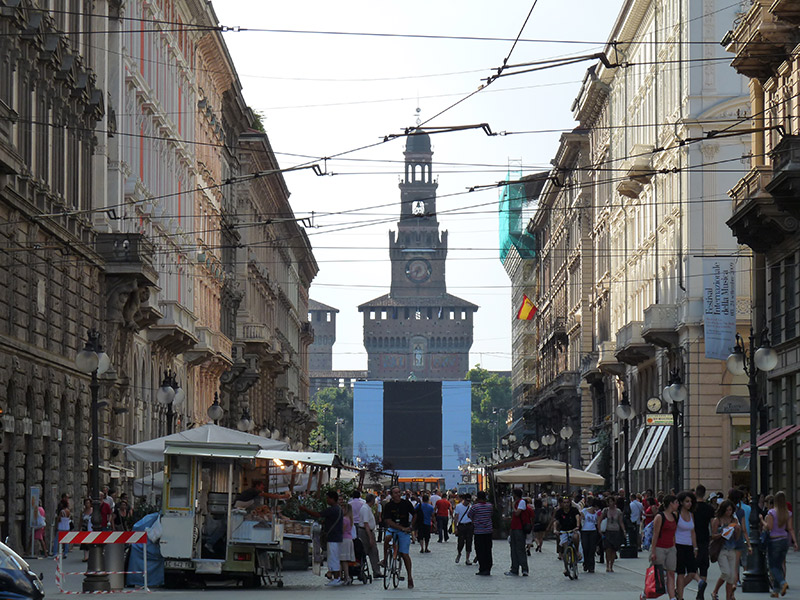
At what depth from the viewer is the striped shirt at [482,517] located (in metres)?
30.9

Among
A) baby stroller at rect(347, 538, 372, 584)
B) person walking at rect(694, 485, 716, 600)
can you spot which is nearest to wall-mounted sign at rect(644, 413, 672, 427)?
baby stroller at rect(347, 538, 372, 584)

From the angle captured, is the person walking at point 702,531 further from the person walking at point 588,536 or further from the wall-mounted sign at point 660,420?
the wall-mounted sign at point 660,420

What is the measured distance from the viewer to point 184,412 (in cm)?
6047

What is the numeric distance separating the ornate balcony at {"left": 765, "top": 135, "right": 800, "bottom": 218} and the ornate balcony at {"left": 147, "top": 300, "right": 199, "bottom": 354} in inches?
881

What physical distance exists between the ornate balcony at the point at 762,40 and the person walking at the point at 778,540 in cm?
1548

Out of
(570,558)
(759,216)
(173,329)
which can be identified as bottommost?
(570,558)

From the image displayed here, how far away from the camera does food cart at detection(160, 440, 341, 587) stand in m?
26.2

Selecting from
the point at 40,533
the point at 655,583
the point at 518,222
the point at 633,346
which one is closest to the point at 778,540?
the point at 655,583

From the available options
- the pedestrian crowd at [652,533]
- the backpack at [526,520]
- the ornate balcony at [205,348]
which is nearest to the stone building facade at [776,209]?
the pedestrian crowd at [652,533]

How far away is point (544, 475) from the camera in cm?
5228

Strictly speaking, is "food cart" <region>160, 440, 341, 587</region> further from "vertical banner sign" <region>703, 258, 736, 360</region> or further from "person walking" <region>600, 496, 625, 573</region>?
"vertical banner sign" <region>703, 258, 736, 360</region>

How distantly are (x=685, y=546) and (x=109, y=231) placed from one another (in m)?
25.6

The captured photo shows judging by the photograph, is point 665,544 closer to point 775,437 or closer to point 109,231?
point 775,437

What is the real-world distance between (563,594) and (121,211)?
23419mm
